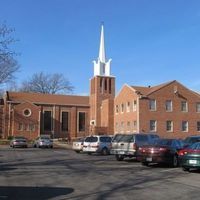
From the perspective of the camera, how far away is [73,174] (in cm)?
1909

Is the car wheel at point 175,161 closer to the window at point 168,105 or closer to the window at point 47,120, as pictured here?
the window at point 168,105

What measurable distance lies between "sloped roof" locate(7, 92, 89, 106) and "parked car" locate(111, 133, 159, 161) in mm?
62284

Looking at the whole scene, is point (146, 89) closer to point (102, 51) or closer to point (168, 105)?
point (168, 105)

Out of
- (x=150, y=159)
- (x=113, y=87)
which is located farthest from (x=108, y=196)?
(x=113, y=87)

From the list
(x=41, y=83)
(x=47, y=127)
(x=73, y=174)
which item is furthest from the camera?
(x=41, y=83)

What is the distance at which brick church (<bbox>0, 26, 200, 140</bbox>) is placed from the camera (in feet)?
227

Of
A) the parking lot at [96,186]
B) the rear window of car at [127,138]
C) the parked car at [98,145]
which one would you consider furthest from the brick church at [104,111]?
the parking lot at [96,186]

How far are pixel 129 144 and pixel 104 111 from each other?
55.8 meters

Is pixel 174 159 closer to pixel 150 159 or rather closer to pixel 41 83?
pixel 150 159

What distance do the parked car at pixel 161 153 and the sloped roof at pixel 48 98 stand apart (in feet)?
222

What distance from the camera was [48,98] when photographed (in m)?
95.1

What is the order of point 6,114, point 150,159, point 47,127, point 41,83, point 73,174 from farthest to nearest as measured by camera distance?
point 41,83 < point 47,127 < point 6,114 < point 150,159 < point 73,174

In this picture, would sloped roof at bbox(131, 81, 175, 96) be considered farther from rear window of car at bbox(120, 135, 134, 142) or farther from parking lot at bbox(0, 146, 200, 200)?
parking lot at bbox(0, 146, 200, 200)

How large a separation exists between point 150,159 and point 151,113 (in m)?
44.8
